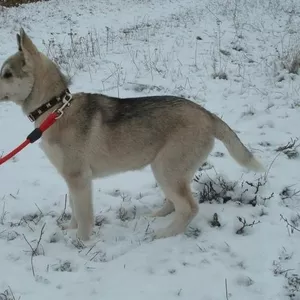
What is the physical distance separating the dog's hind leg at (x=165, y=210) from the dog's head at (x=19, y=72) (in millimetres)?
1850

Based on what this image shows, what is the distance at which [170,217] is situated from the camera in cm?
458

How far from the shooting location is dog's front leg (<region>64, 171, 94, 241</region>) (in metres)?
4.05

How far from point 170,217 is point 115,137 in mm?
1120

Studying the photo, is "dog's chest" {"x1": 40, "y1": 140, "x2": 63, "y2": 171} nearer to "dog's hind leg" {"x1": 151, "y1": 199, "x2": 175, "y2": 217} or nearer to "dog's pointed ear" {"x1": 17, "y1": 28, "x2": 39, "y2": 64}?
"dog's pointed ear" {"x1": 17, "y1": 28, "x2": 39, "y2": 64}

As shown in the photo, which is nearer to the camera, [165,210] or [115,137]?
[115,137]

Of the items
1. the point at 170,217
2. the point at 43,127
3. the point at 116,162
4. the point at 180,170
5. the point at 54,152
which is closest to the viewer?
the point at 43,127

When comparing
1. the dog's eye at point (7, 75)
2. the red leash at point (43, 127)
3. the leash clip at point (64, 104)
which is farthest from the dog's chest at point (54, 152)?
the dog's eye at point (7, 75)

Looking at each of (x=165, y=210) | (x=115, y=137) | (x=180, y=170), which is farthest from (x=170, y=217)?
(x=115, y=137)

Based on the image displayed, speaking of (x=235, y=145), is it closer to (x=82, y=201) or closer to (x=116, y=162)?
(x=116, y=162)

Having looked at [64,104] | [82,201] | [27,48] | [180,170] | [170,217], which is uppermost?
[27,48]

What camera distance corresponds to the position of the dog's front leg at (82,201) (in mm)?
4055

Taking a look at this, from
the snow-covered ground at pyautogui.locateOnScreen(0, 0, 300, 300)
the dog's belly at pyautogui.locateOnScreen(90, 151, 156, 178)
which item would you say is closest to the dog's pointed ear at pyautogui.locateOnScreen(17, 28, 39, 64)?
the dog's belly at pyautogui.locateOnScreen(90, 151, 156, 178)

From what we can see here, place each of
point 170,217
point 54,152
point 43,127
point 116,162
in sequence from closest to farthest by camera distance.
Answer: point 43,127, point 54,152, point 116,162, point 170,217

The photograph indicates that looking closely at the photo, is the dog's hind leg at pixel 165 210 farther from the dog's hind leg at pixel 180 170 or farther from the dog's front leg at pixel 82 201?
the dog's front leg at pixel 82 201
